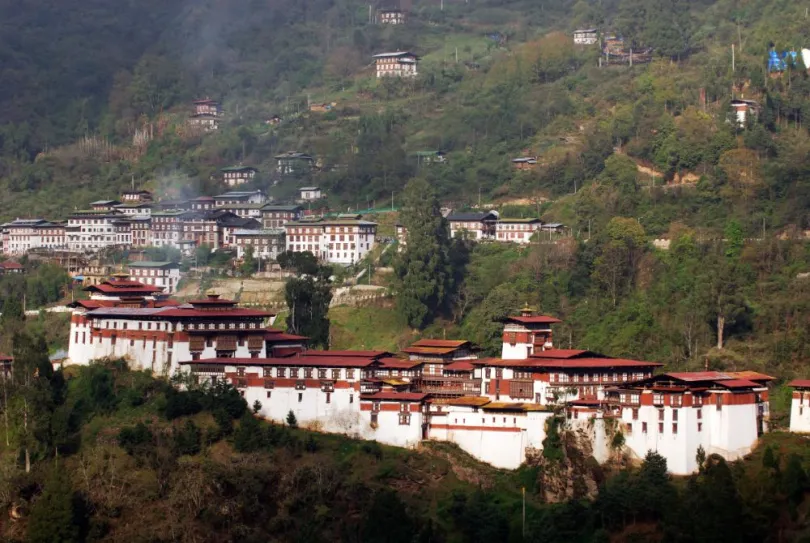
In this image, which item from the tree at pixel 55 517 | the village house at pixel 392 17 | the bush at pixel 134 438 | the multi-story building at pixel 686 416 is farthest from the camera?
the village house at pixel 392 17

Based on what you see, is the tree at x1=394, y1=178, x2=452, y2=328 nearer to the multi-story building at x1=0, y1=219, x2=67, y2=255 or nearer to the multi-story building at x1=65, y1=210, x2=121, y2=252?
the multi-story building at x1=65, y1=210, x2=121, y2=252

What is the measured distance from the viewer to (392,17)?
156 metres

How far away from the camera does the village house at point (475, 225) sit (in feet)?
334

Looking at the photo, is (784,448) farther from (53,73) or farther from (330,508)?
(53,73)

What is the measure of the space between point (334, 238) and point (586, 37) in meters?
38.3

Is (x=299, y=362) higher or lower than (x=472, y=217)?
lower

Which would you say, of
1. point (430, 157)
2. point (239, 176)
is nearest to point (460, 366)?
point (430, 157)

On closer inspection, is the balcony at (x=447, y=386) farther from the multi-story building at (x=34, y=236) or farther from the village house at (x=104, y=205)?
the village house at (x=104, y=205)

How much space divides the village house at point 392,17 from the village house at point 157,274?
198 ft

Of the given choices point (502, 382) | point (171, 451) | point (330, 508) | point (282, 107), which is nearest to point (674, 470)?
point (502, 382)

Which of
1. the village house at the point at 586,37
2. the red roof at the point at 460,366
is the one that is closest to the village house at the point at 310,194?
the village house at the point at 586,37

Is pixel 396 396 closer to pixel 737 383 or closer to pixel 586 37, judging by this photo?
pixel 737 383

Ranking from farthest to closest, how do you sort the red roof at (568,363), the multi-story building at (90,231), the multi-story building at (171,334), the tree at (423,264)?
the multi-story building at (90,231) < the tree at (423,264) < the multi-story building at (171,334) < the red roof at (568,363)

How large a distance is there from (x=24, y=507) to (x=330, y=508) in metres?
13.0
